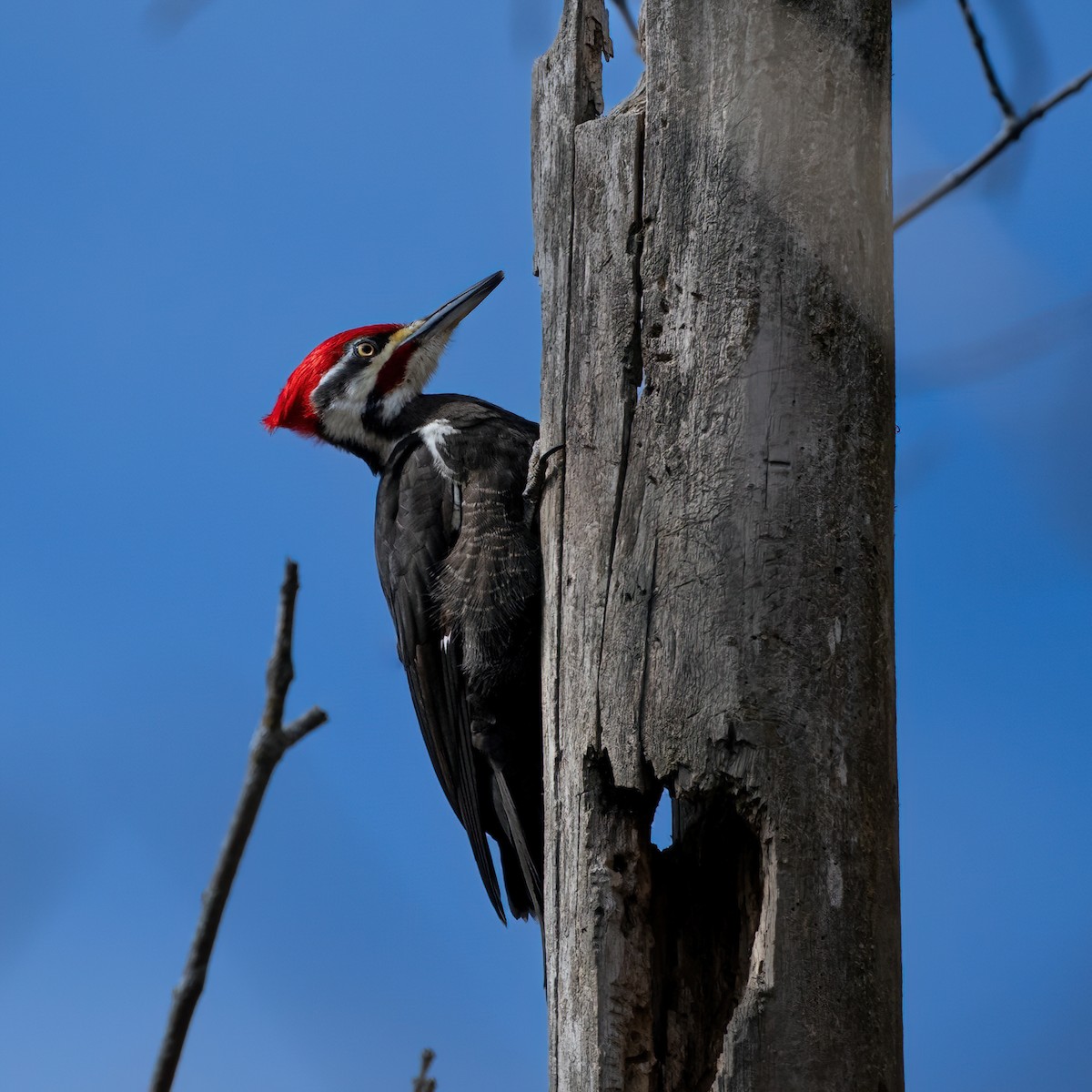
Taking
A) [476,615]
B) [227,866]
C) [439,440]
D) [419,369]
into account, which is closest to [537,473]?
[476,615]

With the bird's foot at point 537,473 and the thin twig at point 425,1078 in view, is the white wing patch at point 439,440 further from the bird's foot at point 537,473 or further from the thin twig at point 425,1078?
the thin twig at point 425,1078

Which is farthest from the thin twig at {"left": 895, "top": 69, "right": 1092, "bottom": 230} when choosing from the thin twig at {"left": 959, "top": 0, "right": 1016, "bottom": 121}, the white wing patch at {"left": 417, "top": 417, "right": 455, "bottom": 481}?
the white wing patch at {"left": 417, "top": 417, "right": 455, "bottom": 481}

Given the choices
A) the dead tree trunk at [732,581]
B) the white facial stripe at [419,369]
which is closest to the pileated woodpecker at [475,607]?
the white facial stripe at [419,369]

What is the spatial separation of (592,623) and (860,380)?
59 centimetres

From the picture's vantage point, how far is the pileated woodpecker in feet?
10.2

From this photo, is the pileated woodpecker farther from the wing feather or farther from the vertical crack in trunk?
the vertical crack in trunk

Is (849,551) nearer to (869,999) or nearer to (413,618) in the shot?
(869,999)

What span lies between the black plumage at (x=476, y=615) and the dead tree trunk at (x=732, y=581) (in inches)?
26.2

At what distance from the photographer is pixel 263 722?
61.5 inches

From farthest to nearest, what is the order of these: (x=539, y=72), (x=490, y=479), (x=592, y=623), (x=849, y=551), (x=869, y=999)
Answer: (x=490, y=479) < (x=539, y=72) < (x=592, y=623) < (x=849, y=551) < (x=869, y=999)

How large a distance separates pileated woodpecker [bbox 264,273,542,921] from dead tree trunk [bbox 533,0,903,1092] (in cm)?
46

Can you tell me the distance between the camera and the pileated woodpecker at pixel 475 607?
3.12 meters

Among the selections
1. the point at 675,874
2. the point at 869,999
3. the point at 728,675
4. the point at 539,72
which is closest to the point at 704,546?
the point at 728,675

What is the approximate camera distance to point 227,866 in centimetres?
152
